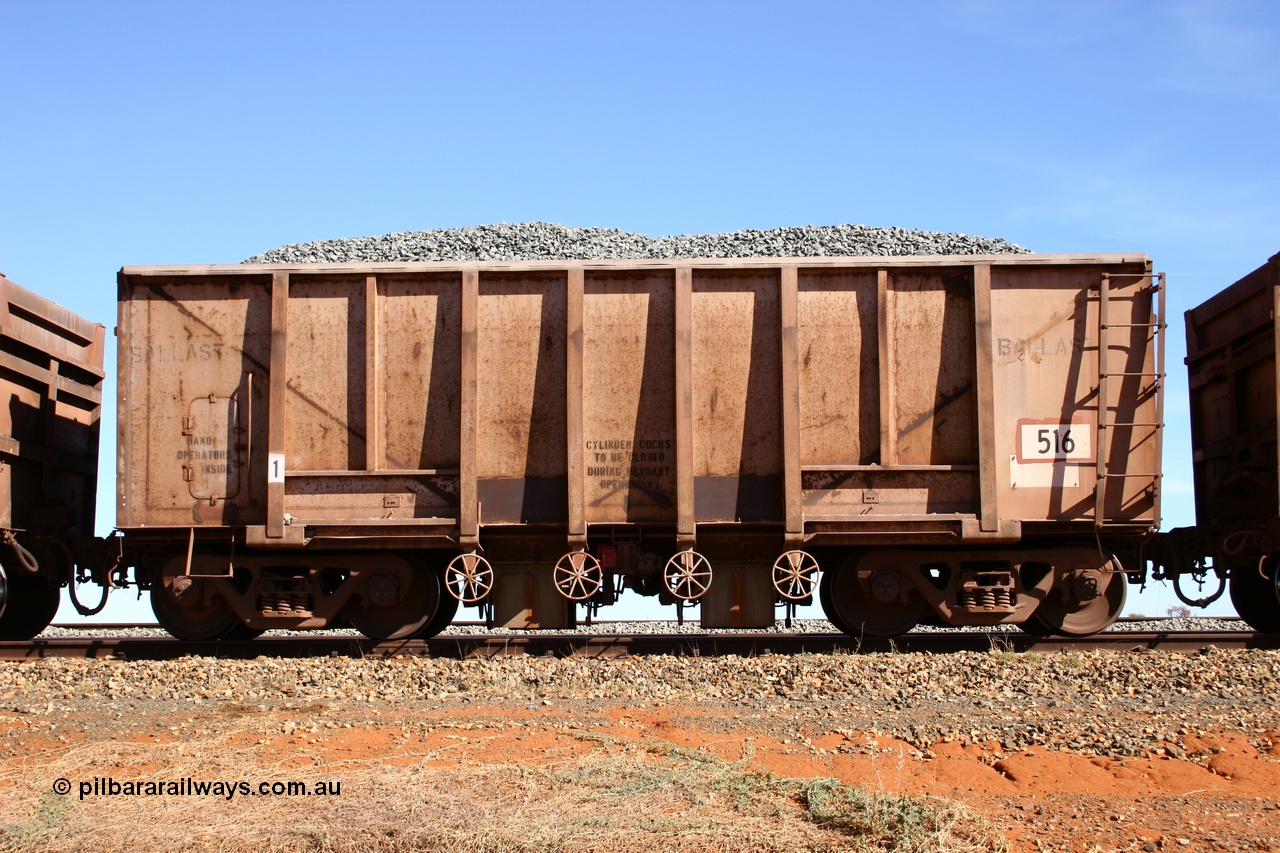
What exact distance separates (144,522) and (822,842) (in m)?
7.70

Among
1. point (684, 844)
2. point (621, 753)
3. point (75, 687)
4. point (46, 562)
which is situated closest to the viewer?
point (684, 844)

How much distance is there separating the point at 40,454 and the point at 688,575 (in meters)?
6.79

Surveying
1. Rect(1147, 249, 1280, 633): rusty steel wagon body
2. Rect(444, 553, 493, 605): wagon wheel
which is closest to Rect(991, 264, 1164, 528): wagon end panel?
Rect(1147, 249, 1280, 633): rusty steel wagon body

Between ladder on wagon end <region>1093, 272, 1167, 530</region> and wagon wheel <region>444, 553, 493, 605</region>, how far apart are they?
5.61 metres

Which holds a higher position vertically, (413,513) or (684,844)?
(413,513)

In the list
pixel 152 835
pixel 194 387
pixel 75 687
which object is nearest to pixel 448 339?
pixel 194 387

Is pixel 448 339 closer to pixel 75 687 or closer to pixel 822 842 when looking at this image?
pixel 75 687

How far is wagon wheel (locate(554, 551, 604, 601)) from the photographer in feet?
32.5

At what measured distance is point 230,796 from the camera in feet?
17.9

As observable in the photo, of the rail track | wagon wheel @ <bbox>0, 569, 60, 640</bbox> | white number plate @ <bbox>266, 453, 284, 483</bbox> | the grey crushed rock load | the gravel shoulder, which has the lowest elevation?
the gravel shoulder

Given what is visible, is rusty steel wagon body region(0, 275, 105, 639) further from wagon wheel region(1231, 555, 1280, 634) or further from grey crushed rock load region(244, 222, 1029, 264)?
wagon wheel region(1231, 555, 1280, 634)

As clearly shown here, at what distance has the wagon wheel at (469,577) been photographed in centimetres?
995

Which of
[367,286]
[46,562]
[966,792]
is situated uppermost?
[367,286]

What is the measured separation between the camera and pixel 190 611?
10.6 metres
